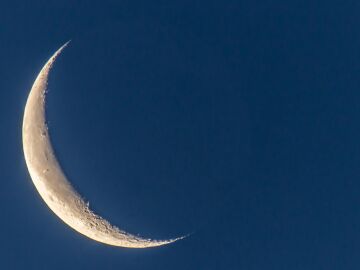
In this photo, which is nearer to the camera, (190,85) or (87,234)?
(190,85)

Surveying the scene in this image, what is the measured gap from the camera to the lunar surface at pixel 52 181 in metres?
14.0

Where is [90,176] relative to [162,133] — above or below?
below

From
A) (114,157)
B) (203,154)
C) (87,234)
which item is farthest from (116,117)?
(87,234)

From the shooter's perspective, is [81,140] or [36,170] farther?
[36,170]

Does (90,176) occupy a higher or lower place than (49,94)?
lower

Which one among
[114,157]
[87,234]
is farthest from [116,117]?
[87,234]

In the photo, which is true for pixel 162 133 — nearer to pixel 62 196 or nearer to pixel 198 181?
pixel 198 181

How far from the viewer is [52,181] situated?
1423 centimetres

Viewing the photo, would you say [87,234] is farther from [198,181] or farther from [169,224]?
[198,181]

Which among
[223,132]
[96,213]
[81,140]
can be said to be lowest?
[96,213]

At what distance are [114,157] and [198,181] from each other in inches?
69.0

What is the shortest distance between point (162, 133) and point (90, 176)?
63.9 inches

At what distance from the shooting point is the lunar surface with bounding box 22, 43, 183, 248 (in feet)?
46.1

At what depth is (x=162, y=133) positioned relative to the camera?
13648mm
